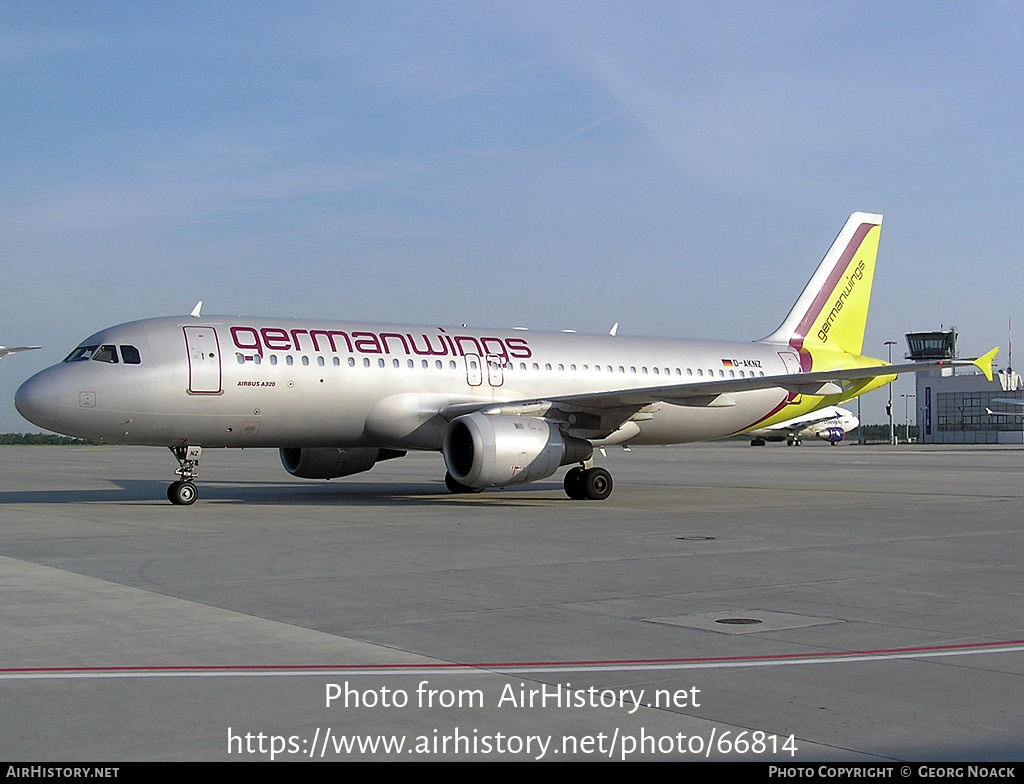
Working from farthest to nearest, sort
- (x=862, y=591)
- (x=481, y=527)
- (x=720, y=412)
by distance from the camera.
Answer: (x=720, y=412) < (x=481, y=527) < (x=862, y=591)

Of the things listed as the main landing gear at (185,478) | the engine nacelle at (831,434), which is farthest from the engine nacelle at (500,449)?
the engine nacelle at (831,434)

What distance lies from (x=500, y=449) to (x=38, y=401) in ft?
26.7

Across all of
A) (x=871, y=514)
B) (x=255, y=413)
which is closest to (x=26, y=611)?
(x=255, y=413)

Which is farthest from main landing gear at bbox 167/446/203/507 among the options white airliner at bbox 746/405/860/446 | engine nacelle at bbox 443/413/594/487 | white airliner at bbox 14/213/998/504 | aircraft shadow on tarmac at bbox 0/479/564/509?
white airliner at bbox 746/405/860/446

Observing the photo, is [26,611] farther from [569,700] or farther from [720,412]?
[720,412]

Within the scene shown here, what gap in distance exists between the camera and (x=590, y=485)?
2317cm

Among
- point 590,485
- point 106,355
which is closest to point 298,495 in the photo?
point 106,355

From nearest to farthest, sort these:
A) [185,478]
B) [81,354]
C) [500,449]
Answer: [500,449]
[81,354]
[185,478]

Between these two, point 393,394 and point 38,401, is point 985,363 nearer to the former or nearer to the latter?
point 393,394

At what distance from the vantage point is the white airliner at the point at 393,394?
65.1ft

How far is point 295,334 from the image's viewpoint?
848 inches

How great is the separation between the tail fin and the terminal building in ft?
261

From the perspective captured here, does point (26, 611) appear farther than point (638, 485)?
No

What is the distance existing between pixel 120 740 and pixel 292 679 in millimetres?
1437
